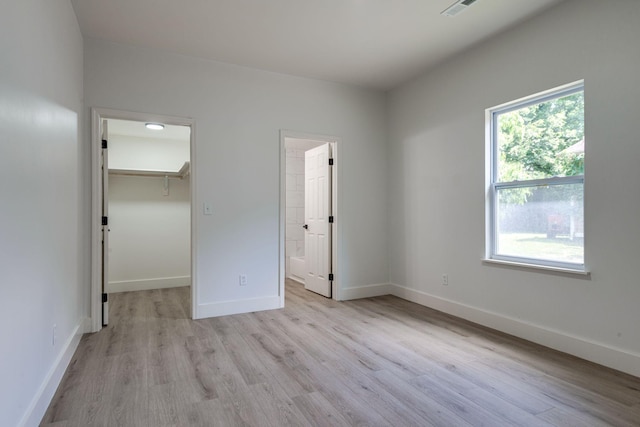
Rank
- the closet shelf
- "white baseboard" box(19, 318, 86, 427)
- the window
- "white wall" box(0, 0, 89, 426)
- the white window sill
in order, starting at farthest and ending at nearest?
1. the closet shelf
2. the window
3. the white window sill
4. "white baseboard" box(19, 318, 86, 427)
5. "white wall" box(0, 0, 89, 426)

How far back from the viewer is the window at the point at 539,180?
287 cm

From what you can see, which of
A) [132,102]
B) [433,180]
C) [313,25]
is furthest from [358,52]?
[132,102]

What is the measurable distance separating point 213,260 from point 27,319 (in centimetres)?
212

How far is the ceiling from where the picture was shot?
2878 mm

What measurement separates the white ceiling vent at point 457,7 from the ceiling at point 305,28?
46 mm

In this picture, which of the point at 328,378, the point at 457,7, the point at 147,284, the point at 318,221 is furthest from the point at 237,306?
the point at 457,7

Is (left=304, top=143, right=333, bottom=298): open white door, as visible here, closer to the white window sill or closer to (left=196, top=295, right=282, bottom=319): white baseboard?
(left=196, top=295, right=282, bottom=319): white baseboard

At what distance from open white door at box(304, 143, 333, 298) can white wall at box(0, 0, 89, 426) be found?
9.29 ft

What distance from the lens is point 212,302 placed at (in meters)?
3.88

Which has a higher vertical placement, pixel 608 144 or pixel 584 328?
pixel 608 144

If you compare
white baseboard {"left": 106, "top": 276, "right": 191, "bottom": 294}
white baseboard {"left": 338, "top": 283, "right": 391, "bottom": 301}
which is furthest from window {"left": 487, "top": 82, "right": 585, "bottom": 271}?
white baseboard {"left": 106, "top": 276, "right": 191, "bottom": 294}

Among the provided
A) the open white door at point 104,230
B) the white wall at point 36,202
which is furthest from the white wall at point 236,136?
the white wall at point 36,202

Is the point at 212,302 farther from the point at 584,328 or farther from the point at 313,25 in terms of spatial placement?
the point at 584,328

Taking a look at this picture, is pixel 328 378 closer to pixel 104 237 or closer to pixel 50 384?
pixel 50 384
